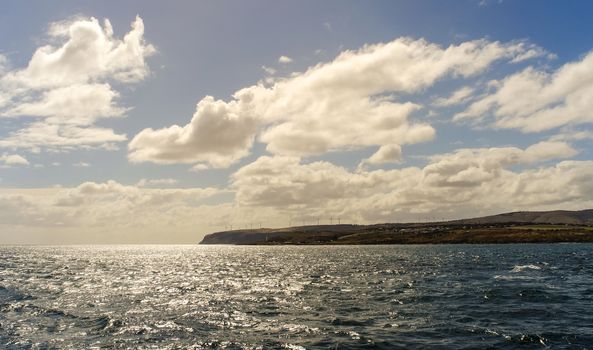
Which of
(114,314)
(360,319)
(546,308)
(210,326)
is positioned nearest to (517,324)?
(546,308)

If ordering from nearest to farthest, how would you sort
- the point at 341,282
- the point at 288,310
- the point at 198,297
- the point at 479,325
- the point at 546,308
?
the point at 479,325 → the point at 546,308 → the point at 288,310 → the point at 198,297 → the point at 341,282

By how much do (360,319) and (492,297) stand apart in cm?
1932

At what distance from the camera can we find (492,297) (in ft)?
176

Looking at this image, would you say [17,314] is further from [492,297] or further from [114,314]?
[492,297]

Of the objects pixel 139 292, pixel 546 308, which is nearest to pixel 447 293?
pixel 546 308

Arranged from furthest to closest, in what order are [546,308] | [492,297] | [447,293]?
[447,293], [492,297], [546,308]

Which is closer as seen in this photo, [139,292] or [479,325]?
[479,325]

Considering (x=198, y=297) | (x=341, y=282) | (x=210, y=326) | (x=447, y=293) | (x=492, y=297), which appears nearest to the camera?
(x=210, y=326)

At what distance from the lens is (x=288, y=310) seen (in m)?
50.0

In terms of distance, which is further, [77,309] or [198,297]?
[198,297]

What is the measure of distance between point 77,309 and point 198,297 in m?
15.4

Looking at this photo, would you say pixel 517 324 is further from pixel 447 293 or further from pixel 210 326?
pixel 210 326

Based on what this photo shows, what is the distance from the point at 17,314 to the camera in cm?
5003

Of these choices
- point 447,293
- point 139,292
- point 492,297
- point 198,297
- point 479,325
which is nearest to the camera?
point 479,325
